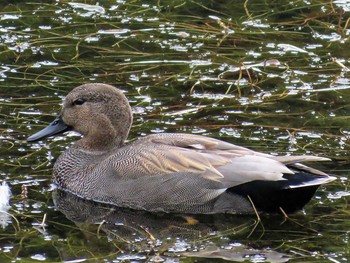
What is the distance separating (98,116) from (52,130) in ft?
1.38

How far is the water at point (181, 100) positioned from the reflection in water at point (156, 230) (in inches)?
0.6

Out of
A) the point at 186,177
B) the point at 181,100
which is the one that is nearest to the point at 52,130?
the point at 186,177

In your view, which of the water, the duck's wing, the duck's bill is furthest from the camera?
the duck's bill

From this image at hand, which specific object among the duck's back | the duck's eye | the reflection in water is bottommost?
the reflection in water

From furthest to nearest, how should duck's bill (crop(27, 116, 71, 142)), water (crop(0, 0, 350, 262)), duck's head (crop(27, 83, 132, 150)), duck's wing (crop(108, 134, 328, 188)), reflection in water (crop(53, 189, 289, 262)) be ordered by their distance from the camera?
1. duck's bill (crop(27, 116, 71, 142))
2. duck's head (crop(27, 83, 132, 150))
3. duck's wing (crop(108, 134, 328, 188))
4. water (crop(0, 0, 350, 262))
5. reflection in water (crop(53, 189, 289, 262))

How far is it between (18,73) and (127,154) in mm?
2898

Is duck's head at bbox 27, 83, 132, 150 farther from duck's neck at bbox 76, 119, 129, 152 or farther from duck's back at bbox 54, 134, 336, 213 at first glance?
duck's back at bbox 54, 134, 336, 213

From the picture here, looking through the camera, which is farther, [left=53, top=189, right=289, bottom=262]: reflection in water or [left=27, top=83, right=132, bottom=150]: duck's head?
[left=27, top=83, right=132, bottom=150]: duck's head

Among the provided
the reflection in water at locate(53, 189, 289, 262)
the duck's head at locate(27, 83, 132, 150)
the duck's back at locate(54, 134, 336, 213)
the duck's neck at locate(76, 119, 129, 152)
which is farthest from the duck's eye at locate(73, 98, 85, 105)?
the reflection in water at locate(53, 189, 289, 262)

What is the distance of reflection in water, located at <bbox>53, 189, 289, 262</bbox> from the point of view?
306 inches

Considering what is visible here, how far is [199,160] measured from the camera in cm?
870

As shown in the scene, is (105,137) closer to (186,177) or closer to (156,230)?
(186,177)

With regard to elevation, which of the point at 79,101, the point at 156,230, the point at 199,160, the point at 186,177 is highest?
the point at 79,101

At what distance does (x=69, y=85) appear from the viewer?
36.7 feet
